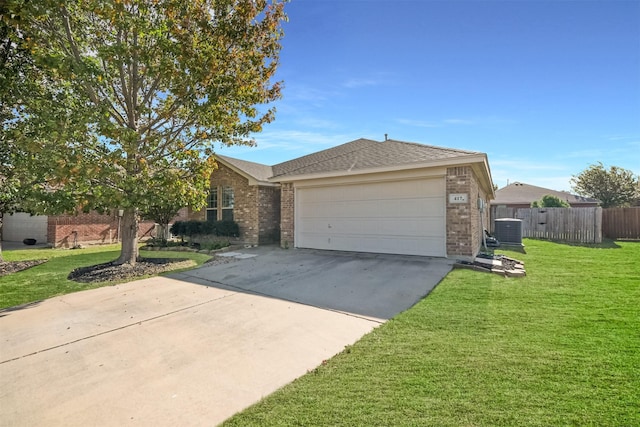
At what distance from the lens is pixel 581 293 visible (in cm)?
549

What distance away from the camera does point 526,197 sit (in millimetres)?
32125

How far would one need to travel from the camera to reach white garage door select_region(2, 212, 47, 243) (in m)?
17.1

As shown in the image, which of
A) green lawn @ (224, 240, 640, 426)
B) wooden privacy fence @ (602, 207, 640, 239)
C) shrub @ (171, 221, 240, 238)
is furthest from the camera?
wooden privacy fence @ (602, 207, 640, 239)

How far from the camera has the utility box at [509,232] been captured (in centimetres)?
1329

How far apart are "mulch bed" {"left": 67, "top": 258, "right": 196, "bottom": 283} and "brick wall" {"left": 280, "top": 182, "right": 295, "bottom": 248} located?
12.6ft

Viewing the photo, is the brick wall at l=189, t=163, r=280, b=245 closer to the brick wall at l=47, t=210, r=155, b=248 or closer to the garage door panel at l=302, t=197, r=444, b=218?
the garage door panel at l=302, t=197, r=444, b=218

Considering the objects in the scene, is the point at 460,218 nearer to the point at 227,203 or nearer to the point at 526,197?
the point at 227,203

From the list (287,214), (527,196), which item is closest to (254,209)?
(287,214)

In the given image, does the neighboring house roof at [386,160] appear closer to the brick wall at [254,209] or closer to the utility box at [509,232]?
the brick wall at [254,209]

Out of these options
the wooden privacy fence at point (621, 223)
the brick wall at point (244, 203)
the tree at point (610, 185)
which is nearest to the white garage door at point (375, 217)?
the brick wall at point (244, 203)

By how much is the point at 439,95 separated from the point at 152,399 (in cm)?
1177

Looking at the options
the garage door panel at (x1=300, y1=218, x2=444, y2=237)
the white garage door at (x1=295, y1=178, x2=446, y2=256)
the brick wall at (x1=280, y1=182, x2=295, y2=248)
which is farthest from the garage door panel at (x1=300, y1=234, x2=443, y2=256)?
the brick wall at (x1=280, y1=182, x2=295, y2=248)

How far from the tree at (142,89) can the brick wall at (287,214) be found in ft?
11.4

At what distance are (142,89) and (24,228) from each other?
51.4ft
